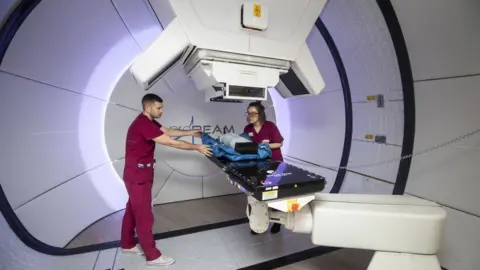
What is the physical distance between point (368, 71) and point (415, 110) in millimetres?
735

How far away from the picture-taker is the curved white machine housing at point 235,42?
170cm

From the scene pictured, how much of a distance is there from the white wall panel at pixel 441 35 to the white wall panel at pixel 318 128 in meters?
1.12

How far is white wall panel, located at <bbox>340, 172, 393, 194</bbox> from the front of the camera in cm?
274

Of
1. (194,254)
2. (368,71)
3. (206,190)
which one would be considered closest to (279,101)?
(368,71)

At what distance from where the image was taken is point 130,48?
2.95 metres

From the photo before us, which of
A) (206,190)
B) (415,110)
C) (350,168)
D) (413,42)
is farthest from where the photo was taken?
(206,190)

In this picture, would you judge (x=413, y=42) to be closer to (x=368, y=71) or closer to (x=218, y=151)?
(x=368, y=71)

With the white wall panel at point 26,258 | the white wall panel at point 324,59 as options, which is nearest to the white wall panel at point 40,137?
the white wall panel at point 26,258

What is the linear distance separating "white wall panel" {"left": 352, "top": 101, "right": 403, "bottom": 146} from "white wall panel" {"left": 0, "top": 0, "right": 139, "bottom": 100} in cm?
315

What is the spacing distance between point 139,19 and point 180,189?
260cm

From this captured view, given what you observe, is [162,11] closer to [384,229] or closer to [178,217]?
[178,217]

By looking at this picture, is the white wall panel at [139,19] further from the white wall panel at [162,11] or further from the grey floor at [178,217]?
the grey floor at [178,217]

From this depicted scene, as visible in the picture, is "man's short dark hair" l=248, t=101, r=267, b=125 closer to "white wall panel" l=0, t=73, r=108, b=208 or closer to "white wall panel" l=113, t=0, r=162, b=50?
"white wall panel" l=113, t=0, r=162, b=50

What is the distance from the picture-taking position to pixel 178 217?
3215 mm
